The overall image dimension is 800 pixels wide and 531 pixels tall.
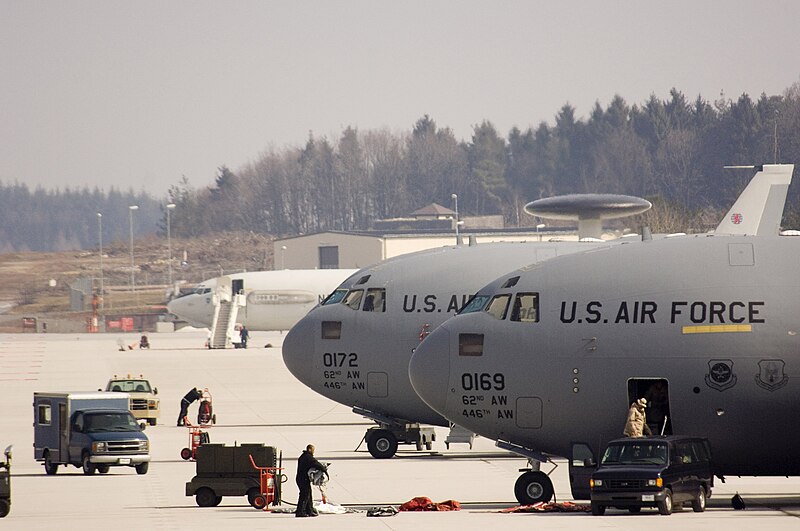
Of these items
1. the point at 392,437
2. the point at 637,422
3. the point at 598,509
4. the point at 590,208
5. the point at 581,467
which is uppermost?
the point at 590,208

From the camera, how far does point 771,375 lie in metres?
34.2

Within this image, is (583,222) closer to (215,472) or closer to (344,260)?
(215,472)

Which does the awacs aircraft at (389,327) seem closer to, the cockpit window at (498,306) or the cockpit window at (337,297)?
the cockpit window at (337,297)

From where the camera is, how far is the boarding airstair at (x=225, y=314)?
13125cm

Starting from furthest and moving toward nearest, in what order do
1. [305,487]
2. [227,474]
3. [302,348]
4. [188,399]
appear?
[188,399], [302,348], [227,474], [305,487]

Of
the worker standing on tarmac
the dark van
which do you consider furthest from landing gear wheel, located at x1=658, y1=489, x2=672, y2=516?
the worker standing on tarmac

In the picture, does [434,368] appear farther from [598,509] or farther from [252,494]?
[598,509]

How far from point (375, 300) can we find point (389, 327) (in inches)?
44.9

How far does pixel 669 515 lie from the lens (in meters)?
33.2

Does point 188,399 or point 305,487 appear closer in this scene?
point 305,487

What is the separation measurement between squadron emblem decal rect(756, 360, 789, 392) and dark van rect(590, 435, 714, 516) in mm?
2067

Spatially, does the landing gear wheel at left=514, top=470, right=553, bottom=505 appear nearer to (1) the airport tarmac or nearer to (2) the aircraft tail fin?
(1) the airport tarmac

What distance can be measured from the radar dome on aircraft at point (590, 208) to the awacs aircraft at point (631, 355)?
21.2 metres

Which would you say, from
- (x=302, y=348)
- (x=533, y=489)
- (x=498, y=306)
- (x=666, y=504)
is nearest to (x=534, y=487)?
(x=533, y=489)
